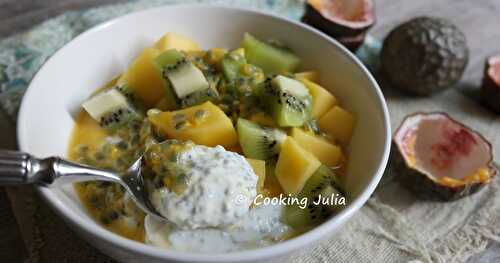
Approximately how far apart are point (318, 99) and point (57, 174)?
3.96 feet

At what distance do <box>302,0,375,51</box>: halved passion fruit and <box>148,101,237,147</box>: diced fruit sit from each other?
1.27 meters

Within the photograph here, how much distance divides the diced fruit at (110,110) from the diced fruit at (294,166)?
736mm

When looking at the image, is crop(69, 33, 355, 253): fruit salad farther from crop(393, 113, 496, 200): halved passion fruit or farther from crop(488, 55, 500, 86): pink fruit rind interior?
crop(488, 55, 500, 86): pink fruit rind interior

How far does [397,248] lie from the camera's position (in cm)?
216

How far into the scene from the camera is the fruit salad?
178 centimetres

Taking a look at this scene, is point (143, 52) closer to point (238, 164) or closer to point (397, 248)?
point (238, 164)

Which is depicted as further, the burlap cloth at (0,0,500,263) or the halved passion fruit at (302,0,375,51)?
the halved passion fruit at (302,0,375,51)

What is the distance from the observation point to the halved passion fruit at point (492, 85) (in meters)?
2.89

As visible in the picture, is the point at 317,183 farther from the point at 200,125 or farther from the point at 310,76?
the point at 310,76

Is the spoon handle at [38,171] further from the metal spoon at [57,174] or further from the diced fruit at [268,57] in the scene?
the diced fruit at [268,57]

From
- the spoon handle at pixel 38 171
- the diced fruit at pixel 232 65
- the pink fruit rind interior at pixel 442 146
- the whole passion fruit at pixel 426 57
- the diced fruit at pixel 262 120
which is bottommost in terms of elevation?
the pink fruit rind interior at pixel 442 146

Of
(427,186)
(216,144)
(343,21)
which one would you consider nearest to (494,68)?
(343,21)

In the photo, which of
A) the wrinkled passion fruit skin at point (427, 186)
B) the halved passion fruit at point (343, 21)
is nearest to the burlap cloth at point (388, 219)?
the wrinkled passion fruit skin at point (427, 186)

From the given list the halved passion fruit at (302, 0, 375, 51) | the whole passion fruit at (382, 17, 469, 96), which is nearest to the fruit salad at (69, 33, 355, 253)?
the halved passion fruit at (302, 0, 375, 51)
